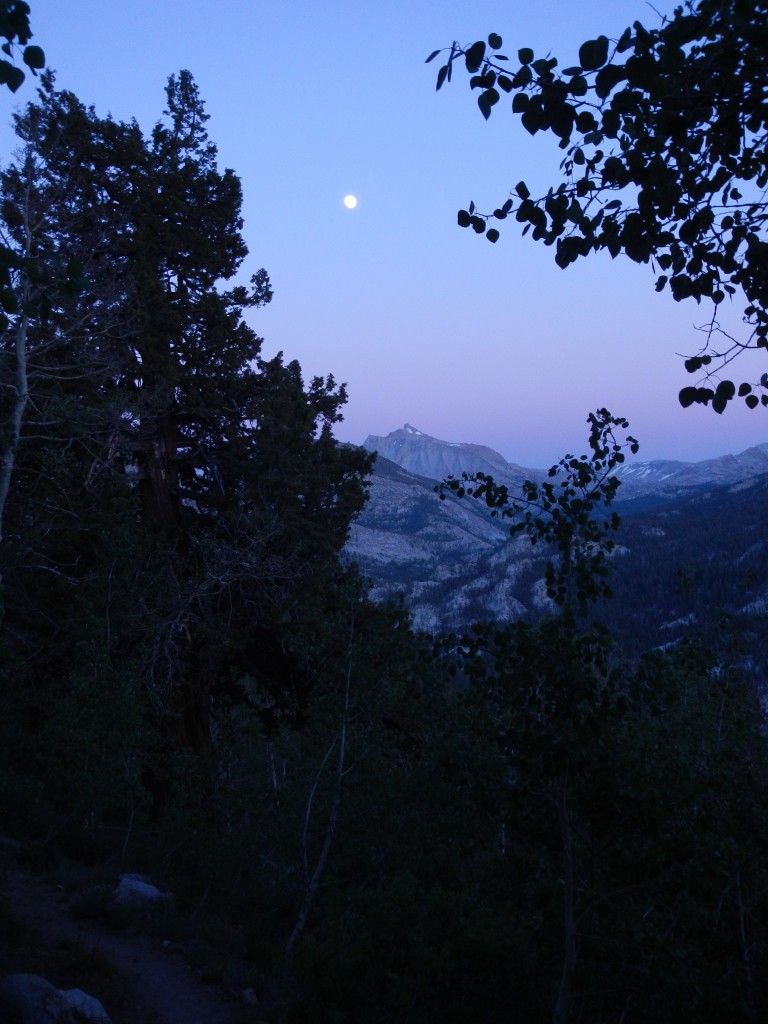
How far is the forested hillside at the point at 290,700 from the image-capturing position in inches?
208

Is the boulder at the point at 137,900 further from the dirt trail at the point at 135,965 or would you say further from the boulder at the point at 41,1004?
the boulder at the point at 41,1004

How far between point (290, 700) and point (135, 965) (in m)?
7.60

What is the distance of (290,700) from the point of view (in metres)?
16.5

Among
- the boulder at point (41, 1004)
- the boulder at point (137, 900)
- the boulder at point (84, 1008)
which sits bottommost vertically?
the boulder at point (137, 900)

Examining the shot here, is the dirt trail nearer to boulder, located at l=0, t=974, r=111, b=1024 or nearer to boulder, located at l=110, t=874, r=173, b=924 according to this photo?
boulder, located at l=110, t=874, r=173, b=924

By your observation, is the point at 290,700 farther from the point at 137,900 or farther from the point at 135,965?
the point at 135,965

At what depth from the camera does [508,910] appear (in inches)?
269

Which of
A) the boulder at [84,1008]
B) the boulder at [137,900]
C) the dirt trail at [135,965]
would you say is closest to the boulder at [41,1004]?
the boulder at [84,1008]

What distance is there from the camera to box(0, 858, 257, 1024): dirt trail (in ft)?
26.6

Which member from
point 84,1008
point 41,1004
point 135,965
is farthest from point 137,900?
point 41,1004

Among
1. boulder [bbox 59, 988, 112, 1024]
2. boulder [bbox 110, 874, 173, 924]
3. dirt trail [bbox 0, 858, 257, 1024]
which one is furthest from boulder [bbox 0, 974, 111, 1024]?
boulder [bbox 110, 874, 173, 924]

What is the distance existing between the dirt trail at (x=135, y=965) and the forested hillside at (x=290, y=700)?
0.33 metres

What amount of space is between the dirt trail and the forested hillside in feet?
1.08

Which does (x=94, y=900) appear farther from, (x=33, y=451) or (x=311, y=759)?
(x=33, y=451)
